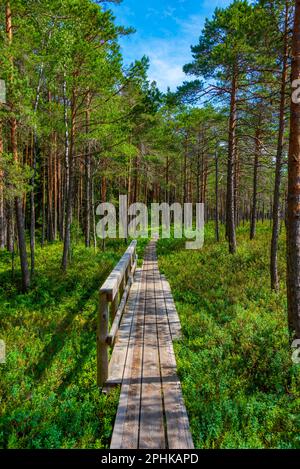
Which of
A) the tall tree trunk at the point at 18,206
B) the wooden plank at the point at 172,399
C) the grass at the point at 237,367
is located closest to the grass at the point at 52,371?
the tall tree trunk at the point at 18,206

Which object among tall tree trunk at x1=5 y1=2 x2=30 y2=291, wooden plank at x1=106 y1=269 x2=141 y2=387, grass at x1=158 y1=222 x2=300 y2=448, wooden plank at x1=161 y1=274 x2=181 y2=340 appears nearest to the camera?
grass at x1=158 y1=222 x2=300 y2=448

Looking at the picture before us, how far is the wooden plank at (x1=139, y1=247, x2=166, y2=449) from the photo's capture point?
3.63 metres

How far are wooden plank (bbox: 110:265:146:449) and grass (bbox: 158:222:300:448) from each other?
0.76 meters

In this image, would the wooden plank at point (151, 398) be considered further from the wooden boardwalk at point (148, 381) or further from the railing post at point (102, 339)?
the railing post at point (102, 339)

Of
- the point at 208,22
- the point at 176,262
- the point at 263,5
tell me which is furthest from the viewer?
the point at 176,262

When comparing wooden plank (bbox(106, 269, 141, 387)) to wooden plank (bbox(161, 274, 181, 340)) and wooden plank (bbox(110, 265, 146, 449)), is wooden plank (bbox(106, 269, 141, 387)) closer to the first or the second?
wooden plank (bbox(110, 265, 146, 449))

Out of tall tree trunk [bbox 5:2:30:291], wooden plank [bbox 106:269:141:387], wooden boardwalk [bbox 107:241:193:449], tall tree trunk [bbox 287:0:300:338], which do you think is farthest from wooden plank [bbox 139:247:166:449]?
tall tree trunk [bbox 5:2:30:291]

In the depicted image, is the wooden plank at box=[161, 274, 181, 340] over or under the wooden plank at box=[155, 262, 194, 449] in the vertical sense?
over

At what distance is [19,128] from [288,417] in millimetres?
12749

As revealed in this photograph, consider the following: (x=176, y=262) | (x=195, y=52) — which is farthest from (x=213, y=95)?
(x=176, y=262)

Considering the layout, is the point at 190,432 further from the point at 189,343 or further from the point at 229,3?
the point at 229,3

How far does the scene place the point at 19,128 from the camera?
11992 mm

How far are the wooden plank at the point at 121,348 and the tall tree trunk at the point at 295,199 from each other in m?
3.58

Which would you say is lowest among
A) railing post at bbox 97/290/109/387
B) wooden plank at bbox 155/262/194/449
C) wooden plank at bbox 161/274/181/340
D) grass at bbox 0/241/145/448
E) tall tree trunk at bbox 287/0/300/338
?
grass at bbox 0/241/145/448
